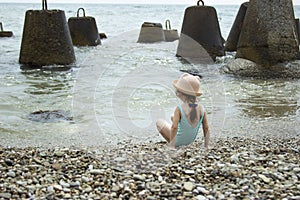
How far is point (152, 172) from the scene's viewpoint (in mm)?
3400

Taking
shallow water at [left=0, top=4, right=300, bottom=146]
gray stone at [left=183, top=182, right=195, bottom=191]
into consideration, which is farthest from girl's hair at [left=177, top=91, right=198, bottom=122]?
shallow water at [left=0, top=4, right=300, bottom=146]

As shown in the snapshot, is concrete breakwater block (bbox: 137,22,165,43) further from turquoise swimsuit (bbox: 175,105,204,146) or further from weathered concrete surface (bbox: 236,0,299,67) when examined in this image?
turquoise swimsuit (bbox: 175,105,204,146)

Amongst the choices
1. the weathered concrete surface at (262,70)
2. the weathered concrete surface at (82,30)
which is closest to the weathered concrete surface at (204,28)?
the weathered concrete surface at (262,70)

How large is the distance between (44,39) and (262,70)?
5429 millimetres

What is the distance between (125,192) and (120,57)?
391 inches

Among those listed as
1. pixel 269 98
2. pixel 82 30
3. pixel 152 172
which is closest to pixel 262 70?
pixel 269 98

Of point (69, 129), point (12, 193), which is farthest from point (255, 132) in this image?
point (12, 193)

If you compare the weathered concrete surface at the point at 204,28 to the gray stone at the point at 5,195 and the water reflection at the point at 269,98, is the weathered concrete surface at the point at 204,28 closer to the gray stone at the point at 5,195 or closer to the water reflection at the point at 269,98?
the water reflection at the point at 269,98

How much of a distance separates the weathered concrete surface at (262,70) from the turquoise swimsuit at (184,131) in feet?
18.7

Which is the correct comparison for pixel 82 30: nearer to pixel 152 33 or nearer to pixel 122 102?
pixel 152 33

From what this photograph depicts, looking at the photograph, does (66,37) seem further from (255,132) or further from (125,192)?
(125,192)

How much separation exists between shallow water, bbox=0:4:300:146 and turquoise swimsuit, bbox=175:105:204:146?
2.77 ft

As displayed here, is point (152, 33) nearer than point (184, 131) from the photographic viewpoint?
No

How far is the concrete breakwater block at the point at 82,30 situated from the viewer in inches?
568
